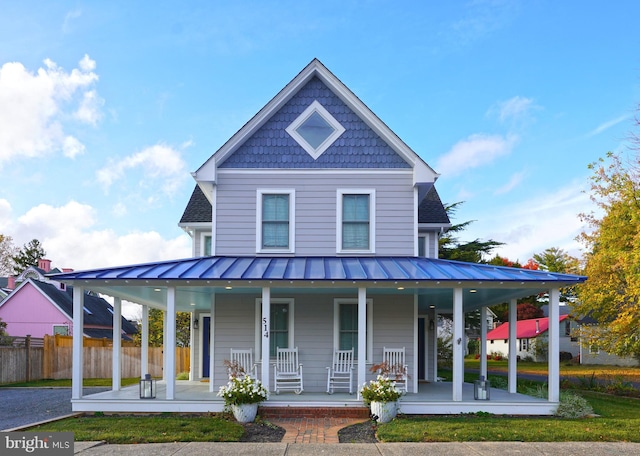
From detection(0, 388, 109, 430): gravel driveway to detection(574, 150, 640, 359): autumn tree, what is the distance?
15.5 metres

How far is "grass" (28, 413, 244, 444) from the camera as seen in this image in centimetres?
884

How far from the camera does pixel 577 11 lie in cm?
1493

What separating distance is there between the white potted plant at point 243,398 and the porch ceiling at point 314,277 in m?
2.02

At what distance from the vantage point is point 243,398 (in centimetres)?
1063

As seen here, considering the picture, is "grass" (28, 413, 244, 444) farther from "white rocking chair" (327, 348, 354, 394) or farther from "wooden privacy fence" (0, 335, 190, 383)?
"wooden privacy fence" (0, 335, 190, 383)

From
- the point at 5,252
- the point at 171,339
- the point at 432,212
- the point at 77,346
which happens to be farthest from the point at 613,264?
the point at 5,252

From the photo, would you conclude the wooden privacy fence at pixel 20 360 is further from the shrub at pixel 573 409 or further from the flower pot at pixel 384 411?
the shrub at pixel 573 409

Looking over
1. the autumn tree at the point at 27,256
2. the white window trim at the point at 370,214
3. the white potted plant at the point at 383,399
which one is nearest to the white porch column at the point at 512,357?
the white window trim at the point at 370,214

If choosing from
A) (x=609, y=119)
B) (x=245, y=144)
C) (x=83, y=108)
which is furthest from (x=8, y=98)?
(x=609, y=119)

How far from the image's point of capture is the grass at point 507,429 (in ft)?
29.6

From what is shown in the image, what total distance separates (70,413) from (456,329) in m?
8.11

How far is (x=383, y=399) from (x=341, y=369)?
103 inches

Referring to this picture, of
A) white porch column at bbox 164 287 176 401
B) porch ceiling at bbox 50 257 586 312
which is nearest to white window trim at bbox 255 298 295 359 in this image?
porch ceiling at bbox 50 257 586 312

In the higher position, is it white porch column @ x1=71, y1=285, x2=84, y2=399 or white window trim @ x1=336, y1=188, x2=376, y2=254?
white window trim @ x1=336, y1=188, x2=376, y2=254
